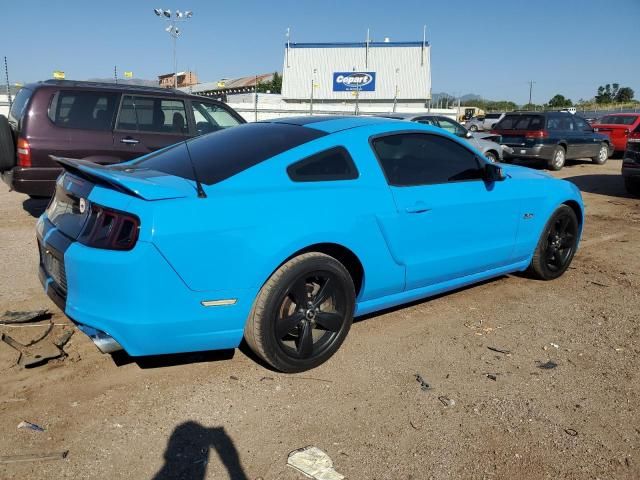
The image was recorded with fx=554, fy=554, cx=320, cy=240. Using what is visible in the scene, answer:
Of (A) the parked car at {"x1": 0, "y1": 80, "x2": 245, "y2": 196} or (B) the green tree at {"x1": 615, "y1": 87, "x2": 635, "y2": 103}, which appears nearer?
(A) the parked car at {"x1": 0, "y1": 80, "x2": 245, "y2": 196}

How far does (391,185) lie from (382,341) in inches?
42.4

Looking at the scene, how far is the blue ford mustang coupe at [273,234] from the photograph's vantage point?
2760 millimetres

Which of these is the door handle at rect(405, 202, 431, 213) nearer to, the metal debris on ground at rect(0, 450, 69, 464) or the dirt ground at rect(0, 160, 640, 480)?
the dirt ground at rect(0, 160, 640, 480)

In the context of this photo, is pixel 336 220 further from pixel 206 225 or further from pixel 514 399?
pixel 514 399

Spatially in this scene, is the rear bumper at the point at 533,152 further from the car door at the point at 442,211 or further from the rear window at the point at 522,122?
the car door at the point at 442,211

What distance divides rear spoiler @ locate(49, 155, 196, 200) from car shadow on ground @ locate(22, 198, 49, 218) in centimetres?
484

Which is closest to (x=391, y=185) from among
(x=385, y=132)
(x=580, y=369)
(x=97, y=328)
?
(x=385, y=132)

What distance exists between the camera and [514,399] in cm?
311

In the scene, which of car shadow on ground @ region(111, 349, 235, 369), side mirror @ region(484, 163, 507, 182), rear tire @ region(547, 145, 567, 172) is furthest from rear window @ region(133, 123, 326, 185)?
rear tire @ region(547, 145, 567, 172)

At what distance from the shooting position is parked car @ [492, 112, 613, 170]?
A: 46.3 ft

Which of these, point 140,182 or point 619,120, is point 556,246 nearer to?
point 140,182

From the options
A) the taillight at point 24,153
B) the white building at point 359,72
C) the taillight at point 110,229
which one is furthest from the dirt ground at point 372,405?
the white building at point 359,72

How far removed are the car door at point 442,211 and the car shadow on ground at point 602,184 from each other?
25.5ft

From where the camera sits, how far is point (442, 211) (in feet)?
12.8
